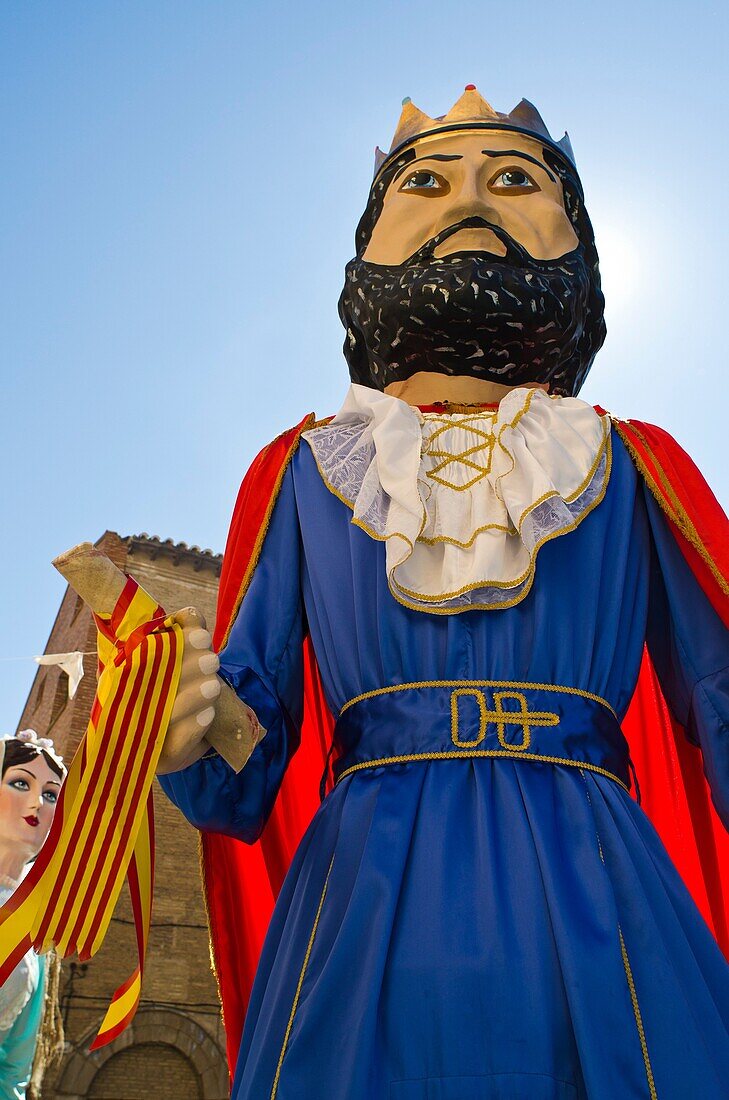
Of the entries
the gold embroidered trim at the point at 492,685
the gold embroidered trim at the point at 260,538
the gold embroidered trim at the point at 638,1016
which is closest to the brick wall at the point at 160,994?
the gold embroidered trim at the point at 260,538

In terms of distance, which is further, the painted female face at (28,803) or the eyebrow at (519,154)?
the painted female face at (28,803)

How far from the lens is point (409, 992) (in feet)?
4.88

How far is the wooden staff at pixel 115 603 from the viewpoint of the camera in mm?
1584

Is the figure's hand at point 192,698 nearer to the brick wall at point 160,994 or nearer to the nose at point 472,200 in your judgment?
the nose at point 472,200

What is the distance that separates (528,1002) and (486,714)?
478mm

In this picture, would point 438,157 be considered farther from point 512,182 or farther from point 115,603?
point 115,603

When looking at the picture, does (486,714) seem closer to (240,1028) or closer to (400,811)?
(400,811)

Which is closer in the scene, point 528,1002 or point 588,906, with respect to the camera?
point 528,1002

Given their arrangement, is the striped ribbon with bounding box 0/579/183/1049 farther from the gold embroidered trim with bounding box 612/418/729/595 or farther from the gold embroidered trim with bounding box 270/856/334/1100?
the gold embroidered trim with bounding box 612/418/729/595

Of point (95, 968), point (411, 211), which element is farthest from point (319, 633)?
point (95, 968)

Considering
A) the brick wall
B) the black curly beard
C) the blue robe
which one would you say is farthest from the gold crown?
the brick wall

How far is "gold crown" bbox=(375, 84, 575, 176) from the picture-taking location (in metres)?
2.62

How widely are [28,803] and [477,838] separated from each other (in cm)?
415

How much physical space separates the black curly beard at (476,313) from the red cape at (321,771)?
28 centimetres
